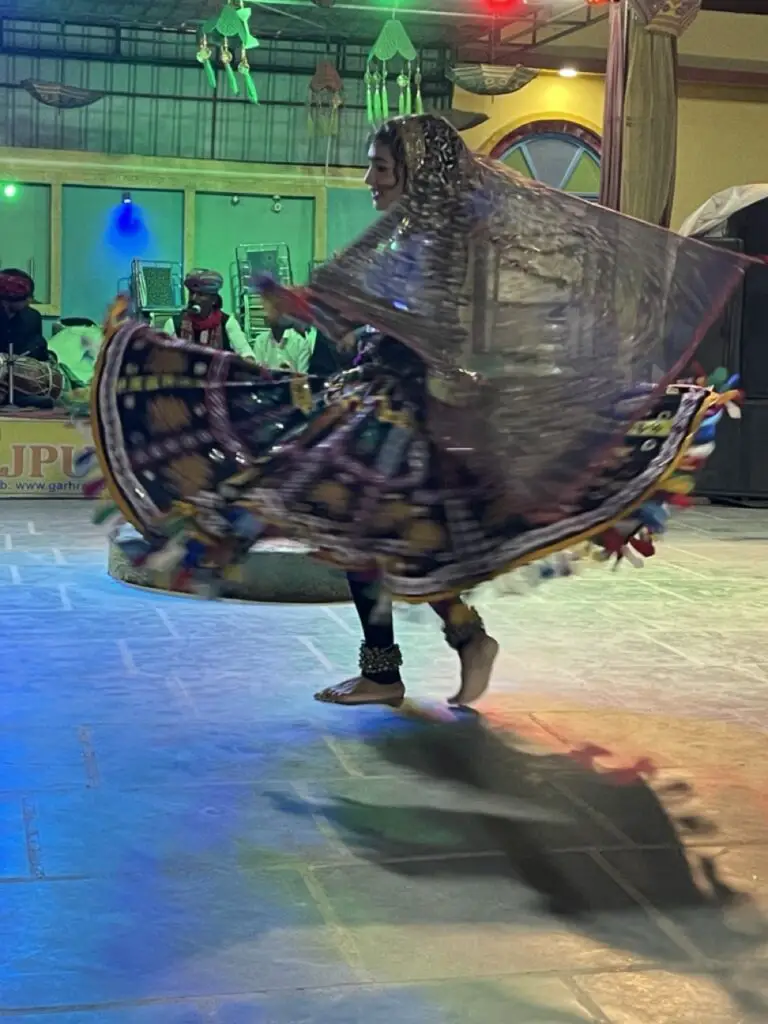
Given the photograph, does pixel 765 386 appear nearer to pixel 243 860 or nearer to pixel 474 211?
pixel 474 211

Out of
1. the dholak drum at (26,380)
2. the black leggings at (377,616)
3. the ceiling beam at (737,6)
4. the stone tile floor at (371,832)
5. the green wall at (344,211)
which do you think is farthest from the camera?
the green wall at (344,211)

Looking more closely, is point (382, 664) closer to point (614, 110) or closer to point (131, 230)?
point (614, 110)

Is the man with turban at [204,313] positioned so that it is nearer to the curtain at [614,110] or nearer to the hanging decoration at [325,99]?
the hanging decoration at [325,99]

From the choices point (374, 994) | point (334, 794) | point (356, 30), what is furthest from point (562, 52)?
point (374, 994)

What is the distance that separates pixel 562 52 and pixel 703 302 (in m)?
8.06

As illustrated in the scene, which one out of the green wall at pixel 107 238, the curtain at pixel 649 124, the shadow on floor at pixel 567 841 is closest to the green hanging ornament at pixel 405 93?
the green wall at pixel 107 238

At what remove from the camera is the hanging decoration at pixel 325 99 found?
916cm

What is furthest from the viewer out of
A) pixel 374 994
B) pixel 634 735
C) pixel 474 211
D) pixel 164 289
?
pixel 164 289

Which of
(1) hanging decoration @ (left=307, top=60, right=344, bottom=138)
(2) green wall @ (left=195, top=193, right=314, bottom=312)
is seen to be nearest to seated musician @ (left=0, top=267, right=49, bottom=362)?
(2) green wall @ (left=195, top=193, right=314, bottom=312)

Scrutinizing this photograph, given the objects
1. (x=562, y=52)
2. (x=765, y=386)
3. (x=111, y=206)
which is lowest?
(x=765, y=386)

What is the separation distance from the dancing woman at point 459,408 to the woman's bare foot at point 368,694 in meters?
0.38

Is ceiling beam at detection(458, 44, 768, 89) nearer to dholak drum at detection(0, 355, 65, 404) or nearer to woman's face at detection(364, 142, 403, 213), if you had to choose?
dholak drum at detection(0, 355, 65, 404)

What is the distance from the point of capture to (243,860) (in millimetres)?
2418

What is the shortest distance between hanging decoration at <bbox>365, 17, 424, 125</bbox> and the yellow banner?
248cm
